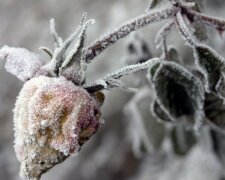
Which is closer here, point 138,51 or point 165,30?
point 165,30

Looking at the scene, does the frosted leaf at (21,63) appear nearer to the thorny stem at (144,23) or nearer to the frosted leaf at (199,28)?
the thorny stem at (144,23)

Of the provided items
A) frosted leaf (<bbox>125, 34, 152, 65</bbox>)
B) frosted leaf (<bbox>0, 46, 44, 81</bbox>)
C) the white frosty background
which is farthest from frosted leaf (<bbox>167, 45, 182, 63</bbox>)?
the white frosty background

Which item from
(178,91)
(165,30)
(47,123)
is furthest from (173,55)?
(47,123)

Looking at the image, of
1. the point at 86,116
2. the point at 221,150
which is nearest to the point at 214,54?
the point at 86,116

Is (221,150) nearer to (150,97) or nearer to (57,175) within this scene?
(150,97)

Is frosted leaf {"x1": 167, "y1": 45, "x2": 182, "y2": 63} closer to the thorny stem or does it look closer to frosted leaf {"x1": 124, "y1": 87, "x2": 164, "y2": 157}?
the thorny stem

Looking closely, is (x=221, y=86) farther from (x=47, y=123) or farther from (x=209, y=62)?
(x=47, y=123)
